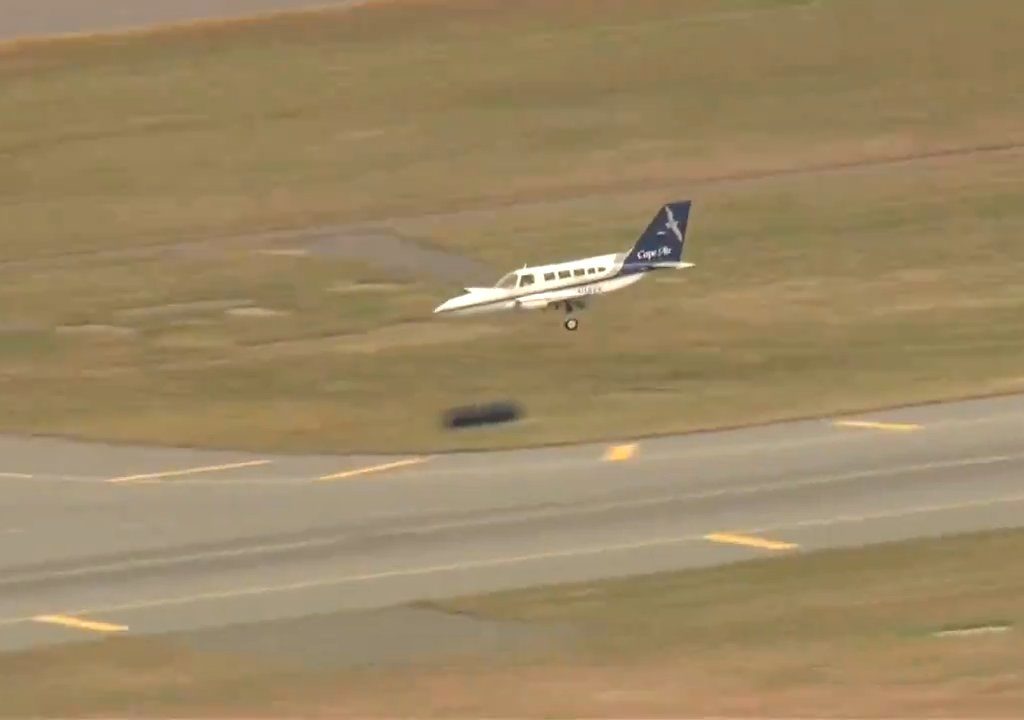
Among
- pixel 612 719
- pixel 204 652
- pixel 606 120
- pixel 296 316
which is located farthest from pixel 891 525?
pixel 606 120

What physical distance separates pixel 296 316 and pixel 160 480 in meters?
11.5

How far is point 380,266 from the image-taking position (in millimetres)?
63250

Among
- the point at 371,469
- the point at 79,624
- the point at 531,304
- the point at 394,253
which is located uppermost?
the point at 394,253

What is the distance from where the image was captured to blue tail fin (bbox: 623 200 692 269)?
158 ft

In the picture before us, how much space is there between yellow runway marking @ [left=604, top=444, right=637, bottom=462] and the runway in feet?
0.45

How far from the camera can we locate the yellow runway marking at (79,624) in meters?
40.5

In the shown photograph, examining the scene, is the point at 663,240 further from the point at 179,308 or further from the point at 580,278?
the point at 179,308

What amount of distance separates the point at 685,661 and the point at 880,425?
14042mm

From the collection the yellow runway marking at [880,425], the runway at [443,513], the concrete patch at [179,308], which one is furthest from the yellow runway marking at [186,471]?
the yellow runway marking at [880,425]

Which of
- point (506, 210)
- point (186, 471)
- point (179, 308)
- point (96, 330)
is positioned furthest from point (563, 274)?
point (506, 210)

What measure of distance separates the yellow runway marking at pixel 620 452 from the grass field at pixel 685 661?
25.4 feet

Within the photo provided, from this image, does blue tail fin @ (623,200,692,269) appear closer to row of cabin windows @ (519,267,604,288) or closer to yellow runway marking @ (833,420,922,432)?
row of cabin windows @ (519,267,604,288)

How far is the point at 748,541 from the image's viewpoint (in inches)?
1677

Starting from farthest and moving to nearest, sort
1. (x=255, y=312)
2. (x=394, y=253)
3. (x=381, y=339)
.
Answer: (x=394, y=253) → (x=255, y=312) → (x=381, y=339)
